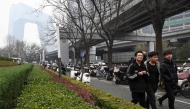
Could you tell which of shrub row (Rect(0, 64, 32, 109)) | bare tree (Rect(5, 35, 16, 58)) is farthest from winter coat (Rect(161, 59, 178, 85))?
bare tree (Rect(5, 35, 16, 58))

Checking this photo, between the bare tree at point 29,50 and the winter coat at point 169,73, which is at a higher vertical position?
the bare tree at point 29,50

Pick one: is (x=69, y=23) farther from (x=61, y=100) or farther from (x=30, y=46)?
(x=30, y=46)

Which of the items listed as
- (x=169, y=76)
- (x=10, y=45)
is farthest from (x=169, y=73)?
(x=10, y=45)

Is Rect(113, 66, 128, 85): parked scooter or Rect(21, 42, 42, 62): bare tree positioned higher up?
Rect(21, 42, 42, 62): bare tree

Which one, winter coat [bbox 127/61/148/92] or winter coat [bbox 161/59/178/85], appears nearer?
winter coat [bbox 127/61/148/92]

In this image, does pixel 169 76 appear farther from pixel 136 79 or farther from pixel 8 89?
pixel 8 89

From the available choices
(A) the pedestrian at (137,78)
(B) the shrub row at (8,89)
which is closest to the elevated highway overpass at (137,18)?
(A) the pedestrian at (137,78)

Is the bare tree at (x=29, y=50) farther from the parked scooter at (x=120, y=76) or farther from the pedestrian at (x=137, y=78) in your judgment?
the pedestrian at (x=137, y=78)

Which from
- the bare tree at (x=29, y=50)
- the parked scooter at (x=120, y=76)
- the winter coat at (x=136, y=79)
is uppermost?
the bare tree at (x=29, y=50)

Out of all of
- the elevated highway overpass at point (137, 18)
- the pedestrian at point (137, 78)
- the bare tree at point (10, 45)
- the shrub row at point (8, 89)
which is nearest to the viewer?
the shrub row at point (8, 89)

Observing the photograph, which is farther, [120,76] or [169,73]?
[120,76]

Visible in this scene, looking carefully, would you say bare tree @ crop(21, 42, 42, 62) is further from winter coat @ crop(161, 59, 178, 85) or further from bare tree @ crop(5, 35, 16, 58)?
winter coat @ crop(161, 59, 178, 85)

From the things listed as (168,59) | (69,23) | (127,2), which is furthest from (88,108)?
(69,23)

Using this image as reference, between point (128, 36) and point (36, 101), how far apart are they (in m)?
34.6
